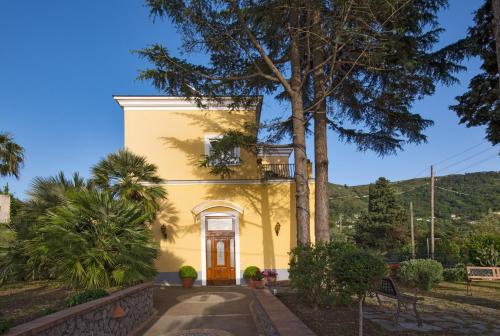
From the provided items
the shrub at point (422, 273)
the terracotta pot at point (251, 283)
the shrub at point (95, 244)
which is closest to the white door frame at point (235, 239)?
the terracotta pot at point (251, 283)

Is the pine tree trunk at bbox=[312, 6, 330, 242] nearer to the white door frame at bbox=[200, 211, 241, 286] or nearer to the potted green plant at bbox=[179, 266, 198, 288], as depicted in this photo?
the white door frame at bbox=[200, 211, 241, 286]

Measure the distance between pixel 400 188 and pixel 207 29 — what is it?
49700mm

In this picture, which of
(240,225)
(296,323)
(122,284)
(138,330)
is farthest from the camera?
(240,225)

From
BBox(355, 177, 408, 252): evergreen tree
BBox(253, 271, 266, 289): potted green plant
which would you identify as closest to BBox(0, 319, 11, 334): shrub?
BBox(253, 271, 266, 289): potted green plant

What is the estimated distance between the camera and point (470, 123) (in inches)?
493

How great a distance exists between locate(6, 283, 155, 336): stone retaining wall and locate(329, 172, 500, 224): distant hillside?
42.6 m

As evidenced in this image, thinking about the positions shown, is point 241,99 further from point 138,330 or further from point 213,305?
point 138,330

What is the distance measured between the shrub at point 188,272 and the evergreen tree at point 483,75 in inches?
451

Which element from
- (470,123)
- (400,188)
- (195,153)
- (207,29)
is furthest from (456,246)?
(400,188)

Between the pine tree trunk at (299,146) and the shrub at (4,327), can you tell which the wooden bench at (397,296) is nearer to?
the pine tree trunk at (299,146)

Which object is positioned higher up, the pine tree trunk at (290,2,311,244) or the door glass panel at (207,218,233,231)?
the pine tree trunk at (290,2,311,244)

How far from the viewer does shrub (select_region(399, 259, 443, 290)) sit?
513 inches

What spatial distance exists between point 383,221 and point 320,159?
33922 mm

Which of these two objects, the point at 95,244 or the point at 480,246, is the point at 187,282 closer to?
the point at 95,244
